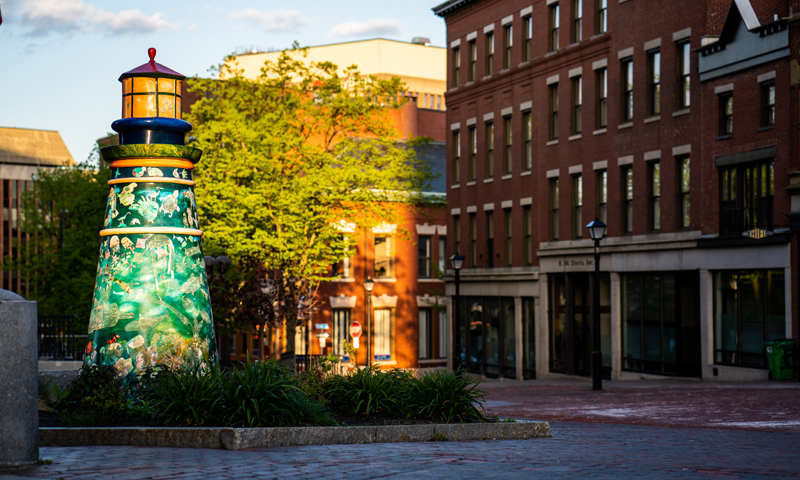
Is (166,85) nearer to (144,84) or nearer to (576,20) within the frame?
(144,84)

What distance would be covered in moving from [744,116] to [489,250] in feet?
56.0

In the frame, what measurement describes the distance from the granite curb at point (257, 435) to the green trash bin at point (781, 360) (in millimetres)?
16349

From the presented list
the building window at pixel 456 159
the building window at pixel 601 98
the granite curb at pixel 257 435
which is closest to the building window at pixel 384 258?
the building window at pixel 456 159

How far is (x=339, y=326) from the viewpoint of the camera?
56594mm

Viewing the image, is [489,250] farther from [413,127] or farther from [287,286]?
[413,127]

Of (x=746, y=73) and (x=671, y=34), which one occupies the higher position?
(x=671, y=34)

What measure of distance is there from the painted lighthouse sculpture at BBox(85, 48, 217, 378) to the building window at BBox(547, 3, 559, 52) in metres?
28.8

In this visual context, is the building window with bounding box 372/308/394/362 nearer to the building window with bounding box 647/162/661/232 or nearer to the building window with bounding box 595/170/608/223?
the building window with bounding box 595/170/608/223

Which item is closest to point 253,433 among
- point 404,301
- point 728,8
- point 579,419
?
point 579,419

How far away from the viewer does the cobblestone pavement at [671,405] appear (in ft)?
54.5

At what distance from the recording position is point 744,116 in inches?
1163

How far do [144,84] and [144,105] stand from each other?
0.29 m

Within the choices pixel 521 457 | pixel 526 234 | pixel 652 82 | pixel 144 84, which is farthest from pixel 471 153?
pixel 521 457

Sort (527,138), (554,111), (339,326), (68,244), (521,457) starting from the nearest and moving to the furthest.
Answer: (521,457) → (554,111) → (527,138) → (68,244) → (339,326)
